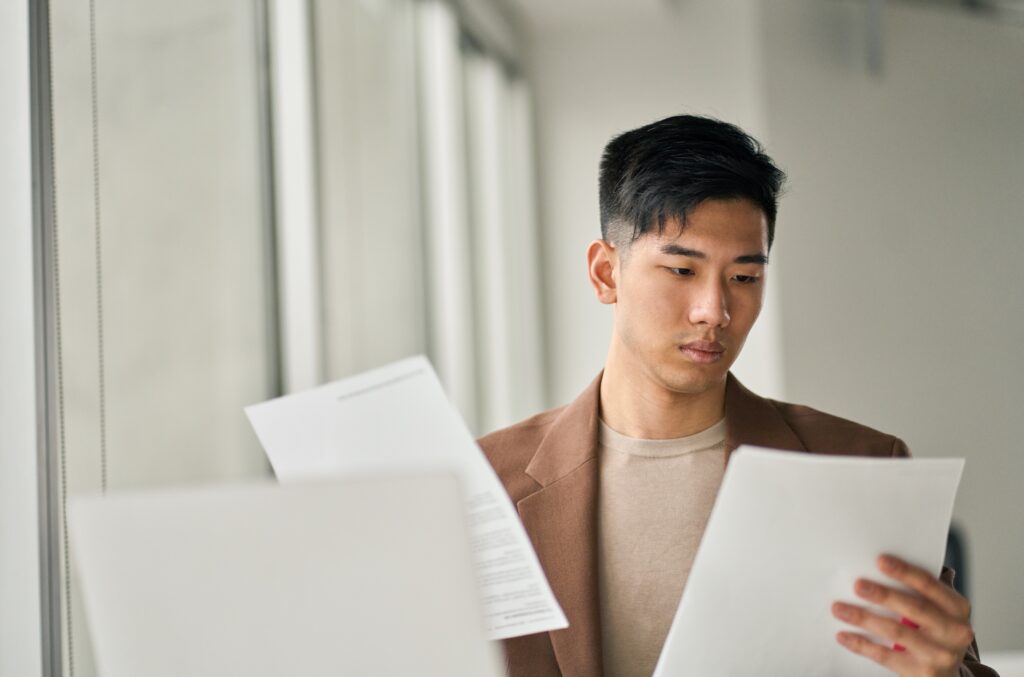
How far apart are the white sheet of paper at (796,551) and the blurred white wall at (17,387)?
3.29 ft

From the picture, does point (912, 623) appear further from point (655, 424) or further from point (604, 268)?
point (604, 268)

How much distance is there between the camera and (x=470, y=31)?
154 inches

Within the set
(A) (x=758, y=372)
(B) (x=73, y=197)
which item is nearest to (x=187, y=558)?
(B) (x=73, y=197)

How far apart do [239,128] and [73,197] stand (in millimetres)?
730

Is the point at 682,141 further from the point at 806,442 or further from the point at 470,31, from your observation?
the point at 470,31

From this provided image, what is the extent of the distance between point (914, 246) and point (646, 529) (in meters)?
3.10

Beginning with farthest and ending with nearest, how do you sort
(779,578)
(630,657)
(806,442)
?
1. (806,442)
2. (630,657)
3. (779,578)

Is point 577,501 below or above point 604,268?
below

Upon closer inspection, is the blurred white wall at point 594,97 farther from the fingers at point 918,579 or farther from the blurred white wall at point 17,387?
the fingers at point 918,579

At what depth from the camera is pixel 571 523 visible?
1.39 metres

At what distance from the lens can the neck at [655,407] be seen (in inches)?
57.2

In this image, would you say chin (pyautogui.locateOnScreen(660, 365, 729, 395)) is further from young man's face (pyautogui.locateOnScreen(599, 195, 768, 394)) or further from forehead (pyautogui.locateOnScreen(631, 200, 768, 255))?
forehead (pyautogui.locateOnScreen(631, 200, 768, 255))

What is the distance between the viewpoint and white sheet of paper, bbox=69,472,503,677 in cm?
60

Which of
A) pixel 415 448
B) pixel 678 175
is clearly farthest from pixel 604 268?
pixel 415 448
